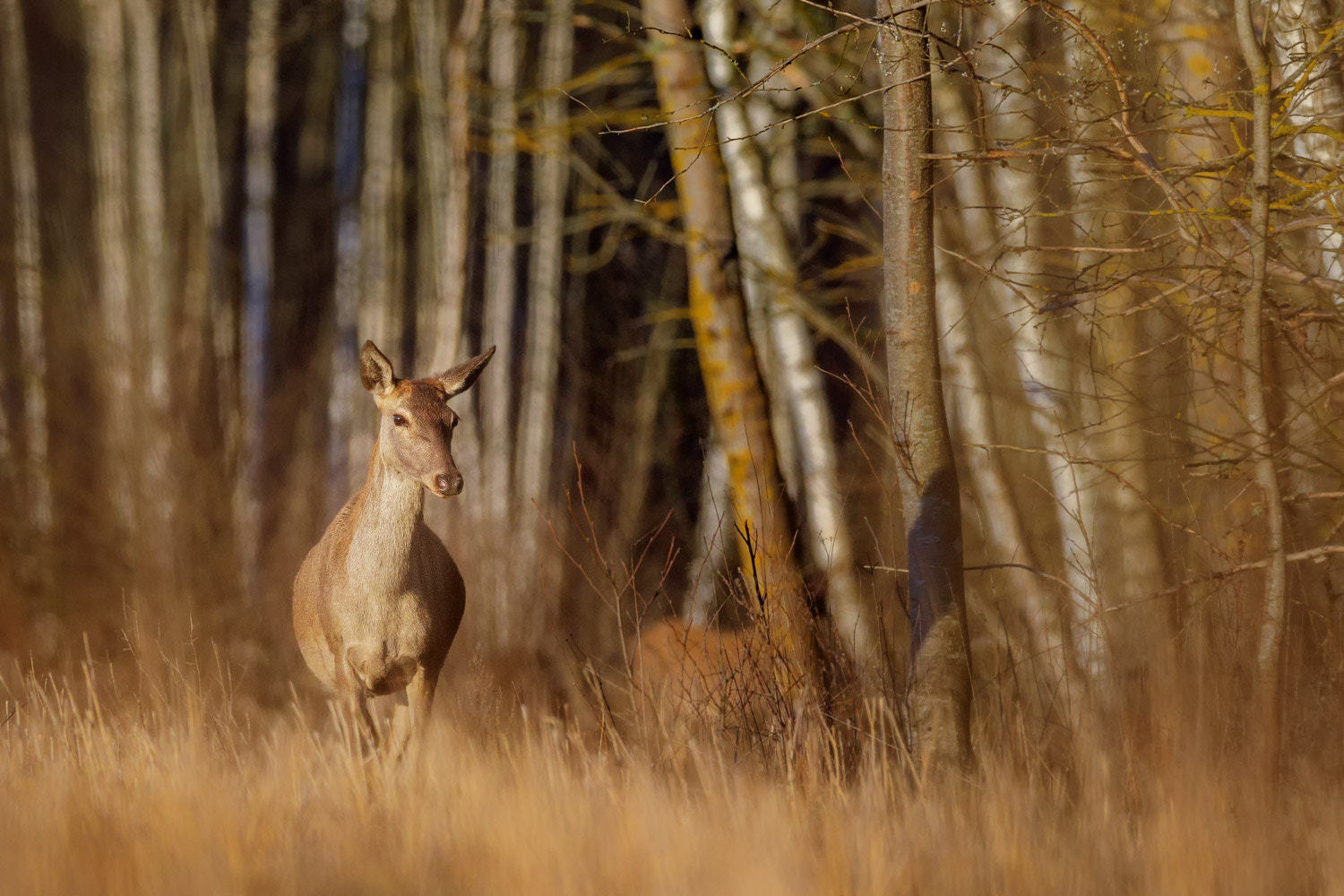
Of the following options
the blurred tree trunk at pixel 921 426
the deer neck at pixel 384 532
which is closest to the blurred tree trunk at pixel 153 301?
the deer neck at pixel 384 532

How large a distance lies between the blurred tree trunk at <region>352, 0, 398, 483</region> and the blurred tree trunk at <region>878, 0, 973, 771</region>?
1052cm

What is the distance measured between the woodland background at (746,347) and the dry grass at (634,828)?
1.04 ft

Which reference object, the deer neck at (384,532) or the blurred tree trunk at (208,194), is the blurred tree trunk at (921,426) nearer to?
the deer neck at (384,532)

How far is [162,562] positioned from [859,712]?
7.71 meters

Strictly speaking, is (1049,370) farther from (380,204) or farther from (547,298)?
(380,204)

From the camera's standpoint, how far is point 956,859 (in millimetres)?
3906

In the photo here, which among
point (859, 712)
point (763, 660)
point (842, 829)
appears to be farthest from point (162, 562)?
point (842, 829)

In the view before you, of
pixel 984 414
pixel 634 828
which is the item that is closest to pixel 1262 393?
pixel 634 828

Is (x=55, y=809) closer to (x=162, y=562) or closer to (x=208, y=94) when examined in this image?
(x=162, y=562)

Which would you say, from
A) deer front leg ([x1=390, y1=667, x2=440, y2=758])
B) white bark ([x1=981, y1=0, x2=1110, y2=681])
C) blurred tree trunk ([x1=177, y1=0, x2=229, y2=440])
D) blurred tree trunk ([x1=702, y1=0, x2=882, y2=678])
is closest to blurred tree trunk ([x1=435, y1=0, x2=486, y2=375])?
blurred tree trunk ([x1=177, y1=0, x2=229, y2=440])

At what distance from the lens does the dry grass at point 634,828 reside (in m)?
3.72

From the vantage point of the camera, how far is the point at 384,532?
6.40 meters

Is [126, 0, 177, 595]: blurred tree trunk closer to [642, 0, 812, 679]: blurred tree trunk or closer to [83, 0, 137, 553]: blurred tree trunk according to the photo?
[83, 0, 137, 553]: blurred tree trunk

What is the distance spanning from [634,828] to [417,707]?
246cm
